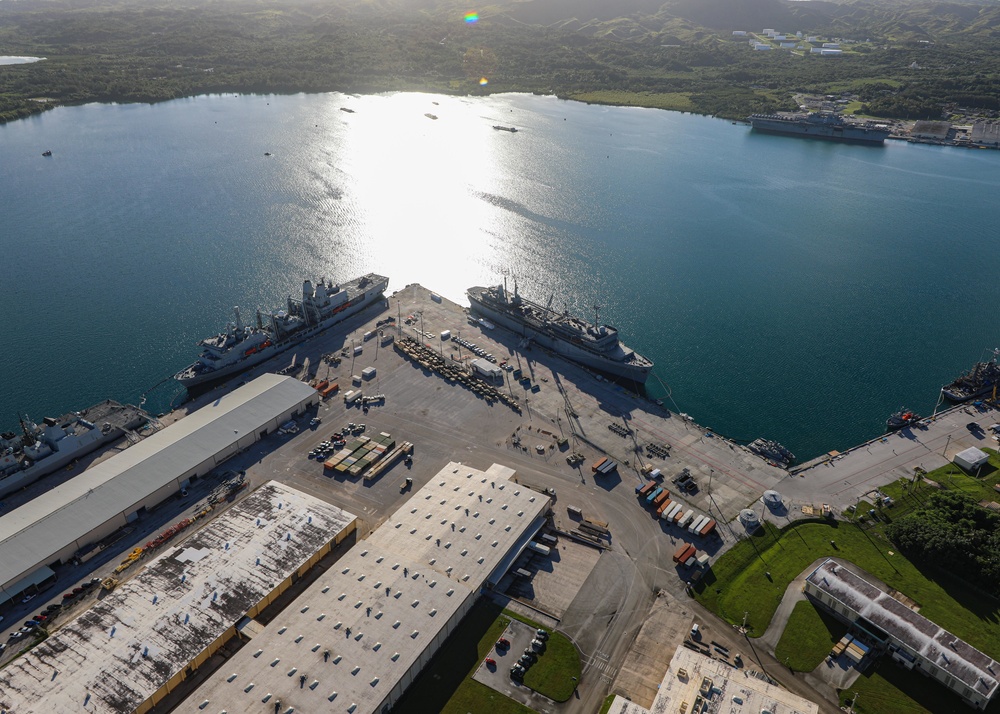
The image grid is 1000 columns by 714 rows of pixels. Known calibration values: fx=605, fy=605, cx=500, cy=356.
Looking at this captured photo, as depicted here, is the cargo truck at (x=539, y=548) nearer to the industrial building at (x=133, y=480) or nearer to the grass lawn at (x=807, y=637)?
the grass lawn at (x=807, y=637)

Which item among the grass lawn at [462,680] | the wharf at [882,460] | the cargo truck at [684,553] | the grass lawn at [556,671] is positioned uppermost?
the wharf at [882,460]

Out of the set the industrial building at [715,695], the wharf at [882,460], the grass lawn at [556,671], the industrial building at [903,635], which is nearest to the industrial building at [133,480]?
the grass lawn at [556,671]

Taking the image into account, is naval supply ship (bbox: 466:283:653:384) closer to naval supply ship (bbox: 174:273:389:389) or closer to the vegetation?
naval supply ship (bbox: 174:273:389:389)

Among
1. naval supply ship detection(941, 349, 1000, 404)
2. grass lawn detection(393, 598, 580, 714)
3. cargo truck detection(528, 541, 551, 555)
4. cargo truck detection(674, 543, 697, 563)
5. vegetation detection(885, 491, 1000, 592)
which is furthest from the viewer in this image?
naval supply ship detection(941, 349, 1000, 404)

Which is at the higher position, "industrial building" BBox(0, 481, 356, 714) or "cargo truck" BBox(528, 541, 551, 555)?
"cargo truck" BBox(528, 541, 551, 555)

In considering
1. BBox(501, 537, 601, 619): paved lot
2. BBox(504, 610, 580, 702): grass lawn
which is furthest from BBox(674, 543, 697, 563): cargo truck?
BBox(504, 610, 580, 702): grass lawn

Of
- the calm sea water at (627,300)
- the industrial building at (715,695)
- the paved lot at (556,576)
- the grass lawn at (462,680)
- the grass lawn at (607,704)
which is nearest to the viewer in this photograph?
the industrial building at (715,695)
